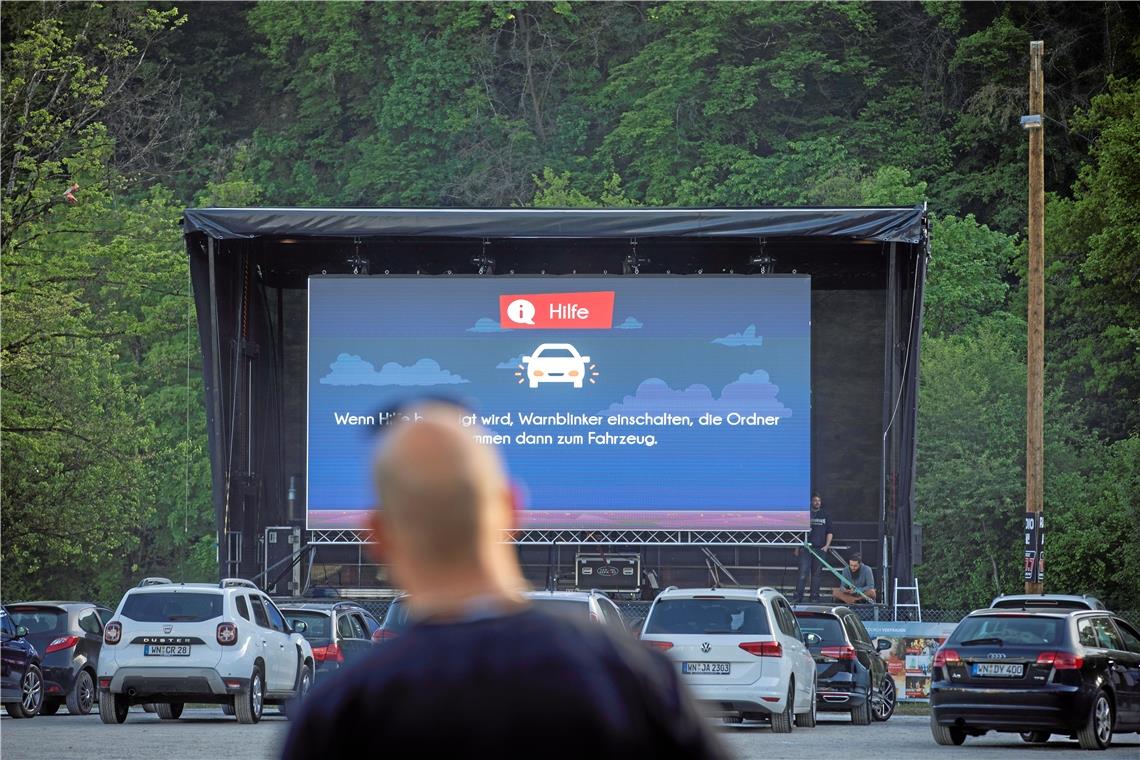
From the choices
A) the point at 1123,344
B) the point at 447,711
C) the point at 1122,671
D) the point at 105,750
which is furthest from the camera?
the point at 1123,344

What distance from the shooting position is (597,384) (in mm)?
27859

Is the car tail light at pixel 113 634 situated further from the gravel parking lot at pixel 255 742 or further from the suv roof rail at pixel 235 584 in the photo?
the suv roof rail at pixel 235 584

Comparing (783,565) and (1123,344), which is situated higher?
(1123,344)

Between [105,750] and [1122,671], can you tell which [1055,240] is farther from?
[105,750]

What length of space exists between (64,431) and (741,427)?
22.6 m

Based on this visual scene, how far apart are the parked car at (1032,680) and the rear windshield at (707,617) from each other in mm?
2061

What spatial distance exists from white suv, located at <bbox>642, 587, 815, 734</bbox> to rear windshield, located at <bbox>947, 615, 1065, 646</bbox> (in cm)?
189

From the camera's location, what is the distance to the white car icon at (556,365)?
27.9 m

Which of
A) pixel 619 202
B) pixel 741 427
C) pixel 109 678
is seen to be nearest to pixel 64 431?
pixel 619 202

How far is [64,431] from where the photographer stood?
4578 centimetres

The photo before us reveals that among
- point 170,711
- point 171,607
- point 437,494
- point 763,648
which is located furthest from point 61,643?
point 437,494

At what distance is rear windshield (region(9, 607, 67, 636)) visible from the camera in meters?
24.3

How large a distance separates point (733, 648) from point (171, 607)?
5631mm

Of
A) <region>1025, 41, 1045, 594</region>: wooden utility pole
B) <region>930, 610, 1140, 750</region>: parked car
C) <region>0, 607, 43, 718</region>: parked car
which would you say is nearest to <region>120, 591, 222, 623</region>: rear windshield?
<region>0, 607, 43, 718</region>: parked car
